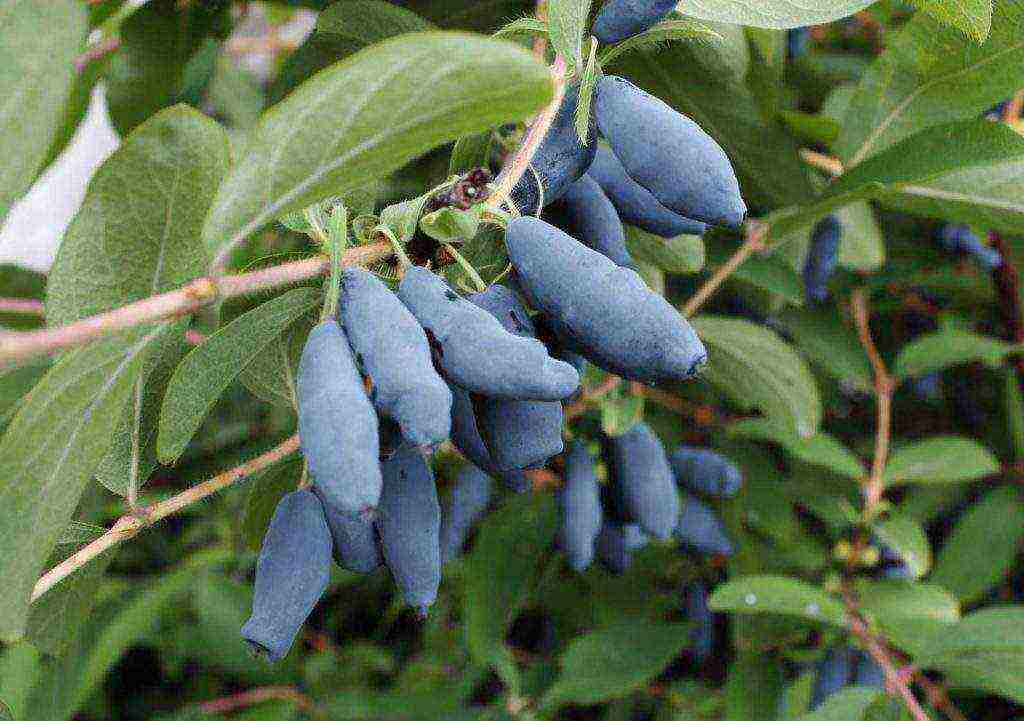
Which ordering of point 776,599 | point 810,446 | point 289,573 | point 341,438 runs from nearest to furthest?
point 341,438 < point 289,573 < point 776,599 < point 810,446

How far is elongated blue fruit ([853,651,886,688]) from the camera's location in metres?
1.19

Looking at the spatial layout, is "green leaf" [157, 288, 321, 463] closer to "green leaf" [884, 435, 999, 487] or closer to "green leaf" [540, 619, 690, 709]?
"green leaf" [540, 619, 690, 709]

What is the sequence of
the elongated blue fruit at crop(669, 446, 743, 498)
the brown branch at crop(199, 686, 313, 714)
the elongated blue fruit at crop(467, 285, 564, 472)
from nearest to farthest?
the elongated blue fruit at crop(467, 285, 564, 472)
the elongated blue fruit at crop(669, 446, 743, 498)
the brown branch at crop(199, 686, 313, 714)

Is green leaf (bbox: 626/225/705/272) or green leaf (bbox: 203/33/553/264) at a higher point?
green leaf (bbox: 203/33/553/264)

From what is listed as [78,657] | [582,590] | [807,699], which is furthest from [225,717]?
[807,699]

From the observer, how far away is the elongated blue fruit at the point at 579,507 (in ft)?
3.45

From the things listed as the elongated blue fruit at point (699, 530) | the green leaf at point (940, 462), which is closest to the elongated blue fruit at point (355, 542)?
the elongated blue fruit at point (699, 530)

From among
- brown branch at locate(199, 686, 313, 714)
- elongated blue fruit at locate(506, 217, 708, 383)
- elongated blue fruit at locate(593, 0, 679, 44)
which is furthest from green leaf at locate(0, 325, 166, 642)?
brown branch at locate(199, 686, 313, 714)

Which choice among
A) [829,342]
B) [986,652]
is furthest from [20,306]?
[986,652]

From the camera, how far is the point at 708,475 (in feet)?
4.17

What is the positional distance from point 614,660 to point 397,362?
1.01 meters

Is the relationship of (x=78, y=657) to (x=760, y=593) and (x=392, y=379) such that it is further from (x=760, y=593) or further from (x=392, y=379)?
(x=392, y=379)

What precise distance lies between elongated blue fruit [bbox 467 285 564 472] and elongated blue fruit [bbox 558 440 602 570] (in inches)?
17.8

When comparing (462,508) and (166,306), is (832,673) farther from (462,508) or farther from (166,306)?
(166,306)
